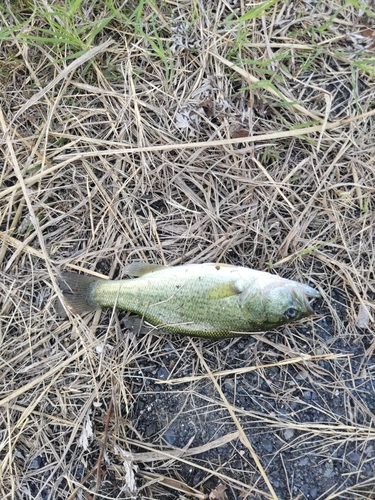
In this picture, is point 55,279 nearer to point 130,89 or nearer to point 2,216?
point 2,216

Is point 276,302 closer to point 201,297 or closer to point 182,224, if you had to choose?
point 201,297

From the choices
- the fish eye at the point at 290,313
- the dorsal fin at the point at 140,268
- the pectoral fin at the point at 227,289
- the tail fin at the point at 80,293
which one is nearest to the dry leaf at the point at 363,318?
the fish eye at the point at 290,313

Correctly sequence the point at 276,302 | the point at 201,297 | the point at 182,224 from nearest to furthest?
1. the point at 276,302
2. the point at 201,297
3. the point at 182,224

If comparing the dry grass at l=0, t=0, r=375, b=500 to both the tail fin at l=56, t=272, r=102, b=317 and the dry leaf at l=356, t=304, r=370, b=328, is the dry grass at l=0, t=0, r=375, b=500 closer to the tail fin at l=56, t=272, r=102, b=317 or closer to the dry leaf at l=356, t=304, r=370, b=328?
the dry leaf at l=356, t=304, r=370, b=328

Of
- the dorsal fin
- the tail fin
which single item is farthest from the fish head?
the tail fin

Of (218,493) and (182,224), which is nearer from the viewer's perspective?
(218,493)

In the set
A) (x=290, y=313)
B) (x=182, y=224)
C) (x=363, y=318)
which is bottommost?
(x=363, y=318)

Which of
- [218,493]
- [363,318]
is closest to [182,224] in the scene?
[363,318]

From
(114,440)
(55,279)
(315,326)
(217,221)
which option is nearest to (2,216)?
(55,279)
